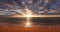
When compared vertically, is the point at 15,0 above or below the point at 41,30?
above

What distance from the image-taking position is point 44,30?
1032mm

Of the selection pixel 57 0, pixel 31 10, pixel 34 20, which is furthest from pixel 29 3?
pixel 57 0

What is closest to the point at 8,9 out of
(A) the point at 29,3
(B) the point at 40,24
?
(A) the point at 29,3

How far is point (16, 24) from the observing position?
1.07 metres

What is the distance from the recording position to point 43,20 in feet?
3.48

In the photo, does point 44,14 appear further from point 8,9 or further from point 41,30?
point 8,9

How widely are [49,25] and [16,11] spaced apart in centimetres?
40

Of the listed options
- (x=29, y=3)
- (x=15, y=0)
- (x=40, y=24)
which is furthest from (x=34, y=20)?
(x=15, y=0)

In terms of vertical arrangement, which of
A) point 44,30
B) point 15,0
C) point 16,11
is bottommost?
point 44,30

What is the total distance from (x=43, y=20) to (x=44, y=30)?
4.4 inches

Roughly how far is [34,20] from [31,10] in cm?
12

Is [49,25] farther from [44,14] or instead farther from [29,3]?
[29,3]

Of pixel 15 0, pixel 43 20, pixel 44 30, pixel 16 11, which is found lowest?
pixel 44 30

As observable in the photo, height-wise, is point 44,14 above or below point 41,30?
above
